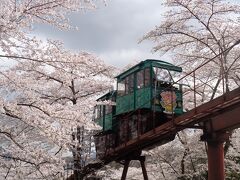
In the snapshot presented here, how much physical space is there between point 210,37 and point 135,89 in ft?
12.4

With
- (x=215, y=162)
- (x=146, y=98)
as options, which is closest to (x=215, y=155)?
(x=215, y=162)

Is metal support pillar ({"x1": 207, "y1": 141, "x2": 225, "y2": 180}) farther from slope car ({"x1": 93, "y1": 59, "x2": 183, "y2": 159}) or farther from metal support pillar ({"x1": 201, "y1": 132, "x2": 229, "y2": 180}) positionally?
slope car ({"x1": 93, "y1": 59, "x2": 183, "y2": 159})

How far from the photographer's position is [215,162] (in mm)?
11641

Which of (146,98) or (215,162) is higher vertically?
(146,98)

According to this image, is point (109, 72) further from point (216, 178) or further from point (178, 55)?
point (216, 178)

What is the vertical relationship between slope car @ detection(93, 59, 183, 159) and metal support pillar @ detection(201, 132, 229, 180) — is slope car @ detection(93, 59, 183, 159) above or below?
above

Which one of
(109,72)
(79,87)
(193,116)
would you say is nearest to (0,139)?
(193,116)

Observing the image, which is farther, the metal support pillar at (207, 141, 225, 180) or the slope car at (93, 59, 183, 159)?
the slope car at (93, 59, 183, 159)

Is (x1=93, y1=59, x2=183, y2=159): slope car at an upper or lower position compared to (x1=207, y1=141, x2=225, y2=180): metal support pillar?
upper

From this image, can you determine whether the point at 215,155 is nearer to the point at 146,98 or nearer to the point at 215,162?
the point at 215,162

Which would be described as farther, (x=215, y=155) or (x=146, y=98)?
(x=146, y=98)

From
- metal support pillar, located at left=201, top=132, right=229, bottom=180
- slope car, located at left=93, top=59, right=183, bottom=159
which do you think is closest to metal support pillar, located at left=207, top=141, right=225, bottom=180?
metal support pillar, located at left=201, top=132, right=229, bottom=180

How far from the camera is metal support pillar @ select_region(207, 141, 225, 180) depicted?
37.8 ft

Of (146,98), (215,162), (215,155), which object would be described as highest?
(146,98)
